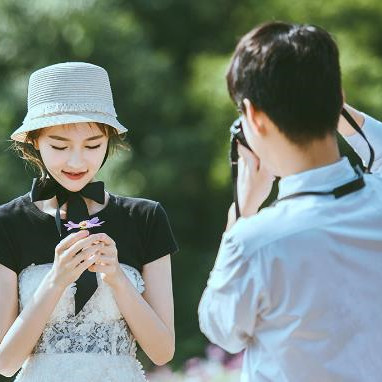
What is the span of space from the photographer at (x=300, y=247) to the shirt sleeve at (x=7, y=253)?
0.87 m

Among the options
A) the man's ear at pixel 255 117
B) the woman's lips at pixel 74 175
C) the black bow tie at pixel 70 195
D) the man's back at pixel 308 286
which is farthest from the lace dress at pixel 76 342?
the man's ear at pixel 255 117

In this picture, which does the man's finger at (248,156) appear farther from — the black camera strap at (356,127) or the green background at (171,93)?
the green background at (171,93)

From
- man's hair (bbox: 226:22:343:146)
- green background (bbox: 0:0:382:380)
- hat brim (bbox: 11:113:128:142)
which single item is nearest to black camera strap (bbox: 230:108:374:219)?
man's hair (bbox: 226:22:343:146)

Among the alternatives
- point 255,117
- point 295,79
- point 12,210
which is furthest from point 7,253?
point 295,79

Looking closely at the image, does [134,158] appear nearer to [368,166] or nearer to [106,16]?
[106,16]

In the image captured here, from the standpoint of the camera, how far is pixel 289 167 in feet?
7.54

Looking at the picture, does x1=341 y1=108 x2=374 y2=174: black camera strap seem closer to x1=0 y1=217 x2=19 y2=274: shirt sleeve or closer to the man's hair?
the man's hair

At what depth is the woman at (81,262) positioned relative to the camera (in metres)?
2.94

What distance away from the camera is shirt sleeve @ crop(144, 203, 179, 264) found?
3098 mm

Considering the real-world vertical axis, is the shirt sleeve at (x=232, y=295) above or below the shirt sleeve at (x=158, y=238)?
above

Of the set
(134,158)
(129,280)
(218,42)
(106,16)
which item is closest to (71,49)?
(106,16)

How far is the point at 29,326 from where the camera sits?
113 inches

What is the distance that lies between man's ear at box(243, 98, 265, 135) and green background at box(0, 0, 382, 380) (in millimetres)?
10018

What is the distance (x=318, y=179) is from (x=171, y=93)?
1186 centimetres
